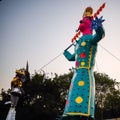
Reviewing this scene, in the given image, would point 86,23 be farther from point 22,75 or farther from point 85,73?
point 22,75

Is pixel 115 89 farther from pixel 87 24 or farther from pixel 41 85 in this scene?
pixel 87 24

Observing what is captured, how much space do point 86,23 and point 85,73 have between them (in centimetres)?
145

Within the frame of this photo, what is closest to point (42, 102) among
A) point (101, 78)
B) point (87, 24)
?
point (101, 78)

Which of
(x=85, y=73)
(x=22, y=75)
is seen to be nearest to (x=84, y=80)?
(x=85, y=73)

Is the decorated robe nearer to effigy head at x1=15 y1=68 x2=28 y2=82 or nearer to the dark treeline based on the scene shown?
effigy head at x1=15 y1=68 x2=28 y2=82

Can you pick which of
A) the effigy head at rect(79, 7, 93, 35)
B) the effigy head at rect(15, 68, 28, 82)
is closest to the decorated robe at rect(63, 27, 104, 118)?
the effigy head at rect(79, 7, 93, 35)

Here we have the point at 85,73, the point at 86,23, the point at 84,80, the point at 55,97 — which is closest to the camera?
the point at 84,80

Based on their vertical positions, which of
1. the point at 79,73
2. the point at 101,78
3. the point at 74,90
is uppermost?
the point at 101,78

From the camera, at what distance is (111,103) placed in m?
27.9

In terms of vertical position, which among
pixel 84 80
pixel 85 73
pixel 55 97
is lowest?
pixel 84 80

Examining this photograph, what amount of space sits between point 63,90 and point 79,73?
2215 centimetres

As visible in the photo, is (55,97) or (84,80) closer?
(84,80)

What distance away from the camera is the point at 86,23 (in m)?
7.30

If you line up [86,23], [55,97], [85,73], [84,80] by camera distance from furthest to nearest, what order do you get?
1. [55,97]
2. [86,23]
3. [85,73]
4. [84,80]
